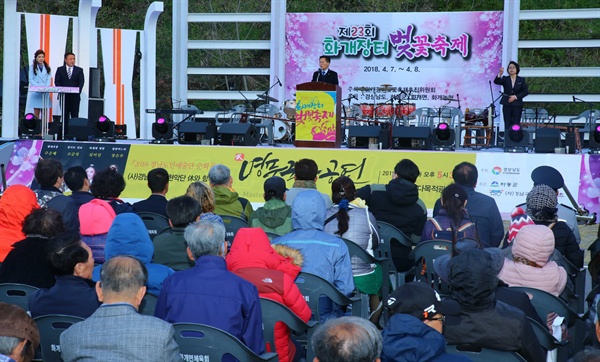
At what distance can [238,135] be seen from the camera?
1155 cm

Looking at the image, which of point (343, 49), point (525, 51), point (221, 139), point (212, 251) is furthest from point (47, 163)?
point (525, 51)

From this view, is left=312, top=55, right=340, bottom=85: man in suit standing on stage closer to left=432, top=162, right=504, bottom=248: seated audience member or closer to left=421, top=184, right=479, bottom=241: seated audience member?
left=432, top=162, right=504, bottom=248: seated audience member

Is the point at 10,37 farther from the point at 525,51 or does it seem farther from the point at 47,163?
the point at 525,51

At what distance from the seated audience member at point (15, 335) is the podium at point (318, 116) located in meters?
8.47

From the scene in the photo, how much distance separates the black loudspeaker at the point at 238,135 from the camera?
11484 mm

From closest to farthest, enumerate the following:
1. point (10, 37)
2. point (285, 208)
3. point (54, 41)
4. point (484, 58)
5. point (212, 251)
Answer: point (212, 251), point (285, 208), point (10, 37), point (54, 41), point (484, 58)

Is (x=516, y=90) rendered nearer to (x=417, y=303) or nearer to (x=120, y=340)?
(x=417, y=303)

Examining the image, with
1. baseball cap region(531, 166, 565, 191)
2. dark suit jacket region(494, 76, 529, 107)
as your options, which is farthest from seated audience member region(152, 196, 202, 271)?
dark suit jacket region(494, 76, 529, 107)

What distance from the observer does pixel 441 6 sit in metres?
23.9

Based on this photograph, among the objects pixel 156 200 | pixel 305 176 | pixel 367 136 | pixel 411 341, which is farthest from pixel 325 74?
pixel 411 341

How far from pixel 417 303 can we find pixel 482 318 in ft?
1.33

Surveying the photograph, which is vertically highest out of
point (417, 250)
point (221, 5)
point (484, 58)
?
point (221, 5)

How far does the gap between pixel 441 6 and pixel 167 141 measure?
13622 mm

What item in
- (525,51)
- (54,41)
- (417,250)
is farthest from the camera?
(525,51)
